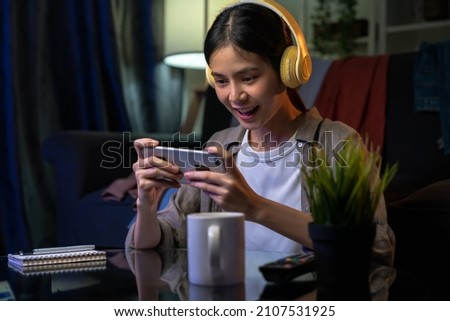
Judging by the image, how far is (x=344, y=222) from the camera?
0.79m

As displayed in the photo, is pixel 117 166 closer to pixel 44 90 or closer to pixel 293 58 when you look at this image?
pixel 44 90

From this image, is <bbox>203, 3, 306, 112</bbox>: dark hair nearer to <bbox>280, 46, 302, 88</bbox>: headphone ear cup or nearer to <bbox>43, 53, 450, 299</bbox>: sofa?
<bbox>280, 46, 302, 88</bbox>: headphone ear cup

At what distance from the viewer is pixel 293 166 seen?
1.29 metres

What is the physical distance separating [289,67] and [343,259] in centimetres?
49

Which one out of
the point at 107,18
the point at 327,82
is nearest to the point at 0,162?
the point at 107,18

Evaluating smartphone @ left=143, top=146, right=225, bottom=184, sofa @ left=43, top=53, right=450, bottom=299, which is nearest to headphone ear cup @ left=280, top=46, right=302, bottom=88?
smartphone @ left=143, top=146, right=225, bottom=184

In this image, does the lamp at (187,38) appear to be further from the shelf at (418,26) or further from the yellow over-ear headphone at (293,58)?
the yellow over-ear headphone at (293,58)

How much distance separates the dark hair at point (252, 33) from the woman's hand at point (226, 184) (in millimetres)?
315

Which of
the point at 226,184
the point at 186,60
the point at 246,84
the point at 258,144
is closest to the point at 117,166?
the point at 186,60

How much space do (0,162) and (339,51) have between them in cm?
173

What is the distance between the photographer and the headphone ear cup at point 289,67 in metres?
1.19

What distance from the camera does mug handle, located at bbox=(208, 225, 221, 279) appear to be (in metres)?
0.81

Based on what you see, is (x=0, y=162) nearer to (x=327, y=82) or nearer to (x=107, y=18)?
(x=107, y=18)

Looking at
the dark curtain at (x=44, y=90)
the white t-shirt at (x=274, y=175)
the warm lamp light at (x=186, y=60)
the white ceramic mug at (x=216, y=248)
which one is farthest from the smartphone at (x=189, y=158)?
the warm lamp light at (x=186, y=60)
